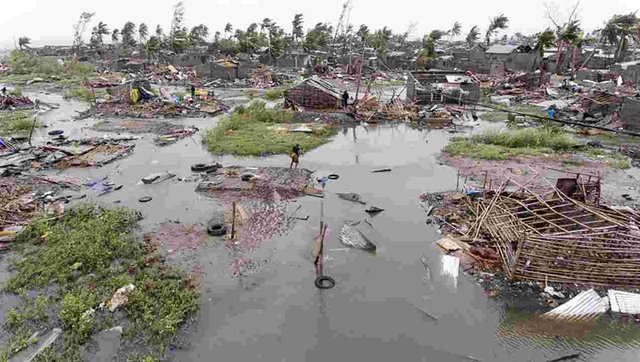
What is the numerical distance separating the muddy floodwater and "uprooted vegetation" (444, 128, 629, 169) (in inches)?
190

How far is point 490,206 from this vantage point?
33.9 feet

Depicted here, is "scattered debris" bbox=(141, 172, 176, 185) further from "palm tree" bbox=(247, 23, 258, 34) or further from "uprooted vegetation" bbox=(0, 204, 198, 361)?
"palm tree" bbox=(247, 23, 258, 34)

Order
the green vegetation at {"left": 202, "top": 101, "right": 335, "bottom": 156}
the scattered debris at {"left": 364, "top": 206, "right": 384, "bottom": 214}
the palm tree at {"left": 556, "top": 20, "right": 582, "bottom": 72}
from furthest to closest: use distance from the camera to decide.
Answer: the palm tree at {"left": 556, "top": 20, "right": 582, "bottom": 72}
the green vegetation at {"left": 202, "top": 101, "right": 335, "bottom": 156}
the scattered debris at {"left": 364, "top": 206, "right": 384, "bottom": 214}

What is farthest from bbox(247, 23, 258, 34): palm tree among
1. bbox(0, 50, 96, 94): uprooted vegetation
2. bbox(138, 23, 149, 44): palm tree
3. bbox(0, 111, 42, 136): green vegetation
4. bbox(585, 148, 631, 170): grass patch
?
bbox(585, 148, 631, 170): grass patch

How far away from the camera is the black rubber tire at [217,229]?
34.1 feet

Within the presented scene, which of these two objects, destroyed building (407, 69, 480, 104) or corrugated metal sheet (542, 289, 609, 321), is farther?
destroyed building (407, 69, 480, 104)

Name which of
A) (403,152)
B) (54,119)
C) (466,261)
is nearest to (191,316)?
(466,261)

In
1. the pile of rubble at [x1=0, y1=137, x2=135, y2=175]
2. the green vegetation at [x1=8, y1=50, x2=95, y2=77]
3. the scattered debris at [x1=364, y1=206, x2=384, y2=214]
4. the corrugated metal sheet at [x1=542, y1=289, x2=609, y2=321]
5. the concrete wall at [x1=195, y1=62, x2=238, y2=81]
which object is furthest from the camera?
the green vegetation at [x1=8, y1=50, x2=95, y2=77]

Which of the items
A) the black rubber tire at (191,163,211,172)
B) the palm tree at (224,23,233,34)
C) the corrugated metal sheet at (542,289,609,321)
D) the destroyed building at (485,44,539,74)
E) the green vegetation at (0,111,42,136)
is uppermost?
the palm tree at (224,23,233,34)

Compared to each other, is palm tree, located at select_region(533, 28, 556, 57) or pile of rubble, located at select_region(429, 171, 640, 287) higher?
palm tree, located at select_region(533, 28, 556, 57)

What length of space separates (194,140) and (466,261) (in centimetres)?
1458

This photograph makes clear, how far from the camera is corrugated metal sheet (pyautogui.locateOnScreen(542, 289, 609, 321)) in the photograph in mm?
7570

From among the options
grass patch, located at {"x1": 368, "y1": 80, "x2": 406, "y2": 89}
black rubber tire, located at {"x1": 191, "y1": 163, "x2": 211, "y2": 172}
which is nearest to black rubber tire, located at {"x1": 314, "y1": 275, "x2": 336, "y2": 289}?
black rubber tire, located at {"x1": 191, "y1": 163, "x2": 211, "y2": 172}

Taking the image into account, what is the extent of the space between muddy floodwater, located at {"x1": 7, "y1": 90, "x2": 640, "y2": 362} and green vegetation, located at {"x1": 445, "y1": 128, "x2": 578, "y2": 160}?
4.80 meters
